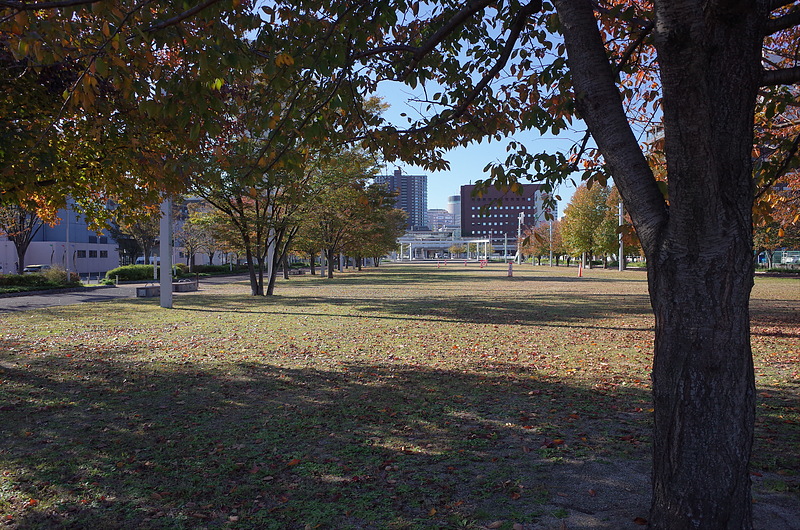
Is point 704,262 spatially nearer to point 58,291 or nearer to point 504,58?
point 504,58

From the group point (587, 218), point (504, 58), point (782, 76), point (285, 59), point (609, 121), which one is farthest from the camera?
point (587, 218)

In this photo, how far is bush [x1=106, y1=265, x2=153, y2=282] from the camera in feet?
127

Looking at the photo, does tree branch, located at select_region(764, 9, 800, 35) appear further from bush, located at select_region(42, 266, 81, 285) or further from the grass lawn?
bush, located at select_region(42, 266, 81, 285)

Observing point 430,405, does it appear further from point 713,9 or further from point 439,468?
point 713,9

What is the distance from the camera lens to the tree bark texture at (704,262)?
2648 mm

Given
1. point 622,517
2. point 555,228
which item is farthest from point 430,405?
point 555,228

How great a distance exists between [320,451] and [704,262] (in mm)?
3530

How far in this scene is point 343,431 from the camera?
5.21 m

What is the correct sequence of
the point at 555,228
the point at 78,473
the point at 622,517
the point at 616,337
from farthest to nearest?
the point at 555,228
the point at 616,337
the point at 78,473
the point at 622,517

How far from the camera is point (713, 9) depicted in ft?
8.55

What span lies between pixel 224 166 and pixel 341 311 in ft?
42.9

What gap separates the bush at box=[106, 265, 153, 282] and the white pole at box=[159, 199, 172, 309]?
887 inches

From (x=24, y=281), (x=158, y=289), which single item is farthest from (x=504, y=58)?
(x=24, y=281)

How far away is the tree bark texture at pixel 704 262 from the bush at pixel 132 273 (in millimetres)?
41283
